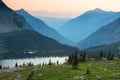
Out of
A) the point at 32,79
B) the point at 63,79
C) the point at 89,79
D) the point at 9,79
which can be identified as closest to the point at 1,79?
the point at 9,79

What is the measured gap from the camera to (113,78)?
6053 inches

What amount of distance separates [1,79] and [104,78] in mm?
47860

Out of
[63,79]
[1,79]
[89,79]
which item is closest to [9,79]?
[1,79]

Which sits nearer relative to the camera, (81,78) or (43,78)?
(81,78)

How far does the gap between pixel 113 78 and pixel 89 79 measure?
11664mm

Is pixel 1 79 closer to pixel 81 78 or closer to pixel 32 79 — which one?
pixel 32 79

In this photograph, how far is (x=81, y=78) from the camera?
152 metres

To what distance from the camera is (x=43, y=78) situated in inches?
6373

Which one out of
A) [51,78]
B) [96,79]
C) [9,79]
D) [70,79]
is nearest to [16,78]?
[9,79]

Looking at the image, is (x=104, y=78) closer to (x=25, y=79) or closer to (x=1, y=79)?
(x=25, y=79)

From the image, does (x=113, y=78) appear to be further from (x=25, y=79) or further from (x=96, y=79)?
(x=25, y=79)

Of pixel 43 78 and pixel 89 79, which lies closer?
pixel 89 79

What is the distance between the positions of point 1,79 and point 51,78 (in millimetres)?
23428

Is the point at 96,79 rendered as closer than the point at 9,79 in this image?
Yes
